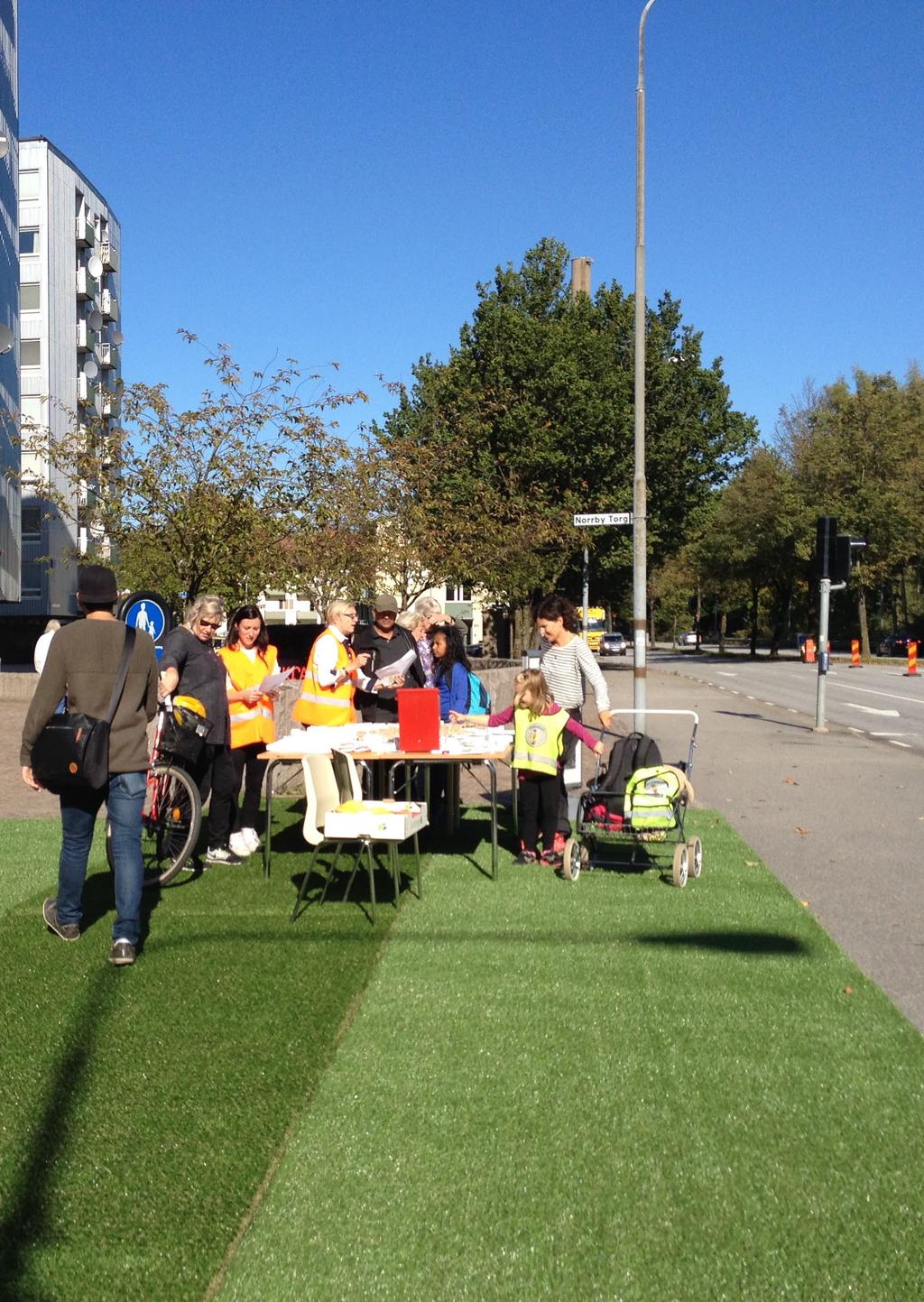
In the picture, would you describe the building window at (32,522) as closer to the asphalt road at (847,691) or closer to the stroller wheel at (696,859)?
the asphalt road at (847,691)

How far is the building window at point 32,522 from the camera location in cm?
5894

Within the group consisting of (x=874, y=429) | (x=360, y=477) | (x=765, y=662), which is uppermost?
(x=874, y=429)

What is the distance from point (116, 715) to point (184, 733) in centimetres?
238

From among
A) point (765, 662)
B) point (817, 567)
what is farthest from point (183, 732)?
point (765, 662)

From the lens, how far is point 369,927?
7645mm

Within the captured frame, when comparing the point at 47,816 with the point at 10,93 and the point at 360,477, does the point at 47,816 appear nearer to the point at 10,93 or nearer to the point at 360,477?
the point at 360,477

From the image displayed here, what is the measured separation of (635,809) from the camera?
29.5ft

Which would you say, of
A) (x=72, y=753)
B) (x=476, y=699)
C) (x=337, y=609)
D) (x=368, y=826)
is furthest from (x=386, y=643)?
(x=72, y=753)

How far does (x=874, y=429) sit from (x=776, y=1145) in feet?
205

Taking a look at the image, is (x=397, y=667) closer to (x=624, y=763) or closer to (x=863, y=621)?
(x=624, y=763)

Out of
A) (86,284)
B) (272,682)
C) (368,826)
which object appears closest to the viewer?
(368,826)

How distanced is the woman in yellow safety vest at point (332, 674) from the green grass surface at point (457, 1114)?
2.64m

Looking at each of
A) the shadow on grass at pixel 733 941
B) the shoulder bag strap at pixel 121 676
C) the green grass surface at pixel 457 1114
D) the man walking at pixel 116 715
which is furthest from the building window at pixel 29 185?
the shadow on grass at pixel 733 941

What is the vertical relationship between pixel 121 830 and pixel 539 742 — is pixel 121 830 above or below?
below
